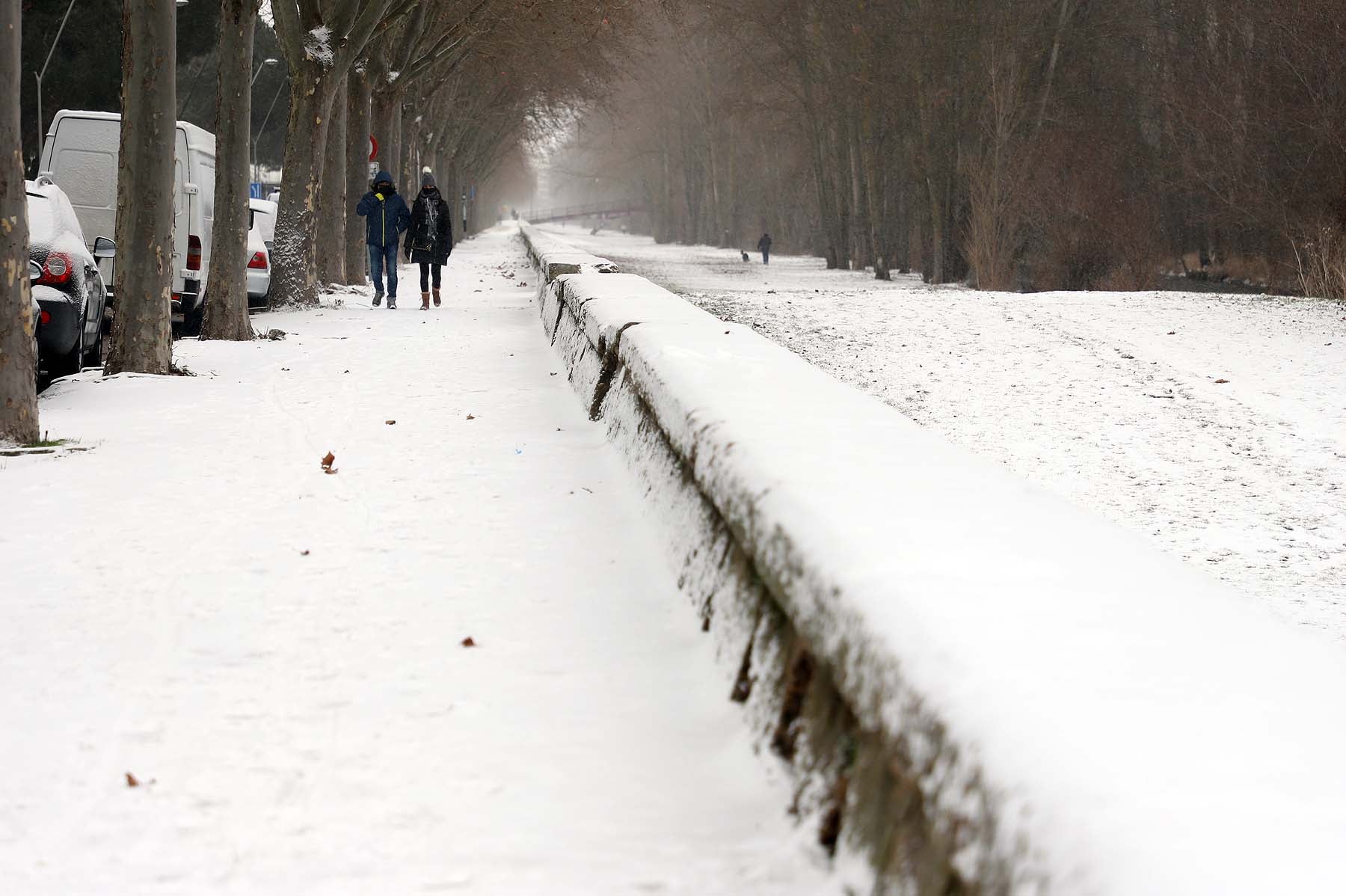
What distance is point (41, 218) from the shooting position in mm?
10656

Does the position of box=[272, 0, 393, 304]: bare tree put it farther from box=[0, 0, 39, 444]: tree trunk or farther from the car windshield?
box=[0, 0, 39, 444]: tree trunk

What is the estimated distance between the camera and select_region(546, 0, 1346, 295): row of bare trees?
29.2 metres

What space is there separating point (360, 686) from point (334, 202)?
20.0m

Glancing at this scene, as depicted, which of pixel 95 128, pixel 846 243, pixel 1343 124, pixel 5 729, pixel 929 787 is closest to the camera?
pixel 929 787

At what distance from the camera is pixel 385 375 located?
10969 mm

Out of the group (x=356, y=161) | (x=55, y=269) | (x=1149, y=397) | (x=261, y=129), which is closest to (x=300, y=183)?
(x=356, y=161)

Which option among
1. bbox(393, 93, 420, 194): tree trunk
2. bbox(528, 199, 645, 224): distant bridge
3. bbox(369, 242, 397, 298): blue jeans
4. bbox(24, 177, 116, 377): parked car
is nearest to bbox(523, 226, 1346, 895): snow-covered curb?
bbox(24, 177, 116, 377): parked car

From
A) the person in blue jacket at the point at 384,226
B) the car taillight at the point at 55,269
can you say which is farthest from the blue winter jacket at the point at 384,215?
the car taillight at the point at 55,269

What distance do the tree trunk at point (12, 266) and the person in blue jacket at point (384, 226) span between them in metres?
12.4

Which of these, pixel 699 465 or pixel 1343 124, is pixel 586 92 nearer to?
pixel 1343 124

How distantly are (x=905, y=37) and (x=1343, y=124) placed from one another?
33.4ft

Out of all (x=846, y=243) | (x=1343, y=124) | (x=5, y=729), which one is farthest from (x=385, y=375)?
(x=846, y=243)

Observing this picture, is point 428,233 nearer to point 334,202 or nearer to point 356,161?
point 334,202

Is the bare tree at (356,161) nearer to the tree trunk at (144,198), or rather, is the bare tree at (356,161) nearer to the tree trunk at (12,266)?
the tree trunk at (144,198)
